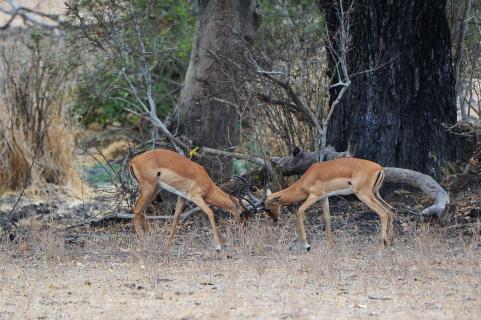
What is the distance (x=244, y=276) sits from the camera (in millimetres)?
8125

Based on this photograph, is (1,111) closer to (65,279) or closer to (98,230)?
(98,230)

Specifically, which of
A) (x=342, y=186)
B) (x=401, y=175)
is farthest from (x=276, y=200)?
(x=401, y=175)

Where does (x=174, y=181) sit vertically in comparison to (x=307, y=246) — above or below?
above

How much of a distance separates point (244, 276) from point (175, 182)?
2.30 meters

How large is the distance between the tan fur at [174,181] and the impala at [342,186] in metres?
0.56

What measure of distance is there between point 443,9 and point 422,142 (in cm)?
146

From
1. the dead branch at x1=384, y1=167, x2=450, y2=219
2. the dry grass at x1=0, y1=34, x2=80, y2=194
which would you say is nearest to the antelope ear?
the dead branch at x1=384, y1=167, x2=450, y2=219

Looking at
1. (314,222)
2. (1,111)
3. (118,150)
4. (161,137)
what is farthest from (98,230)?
(118,150)

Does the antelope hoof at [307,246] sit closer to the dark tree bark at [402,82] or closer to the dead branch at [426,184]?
the dead branch at [426,184]

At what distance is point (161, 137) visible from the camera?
1230 cm

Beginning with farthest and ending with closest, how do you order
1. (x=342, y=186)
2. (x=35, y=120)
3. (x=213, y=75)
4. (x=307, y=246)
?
1. (x=35, y=120)
2. (x=213, y=75)
3. (x=342, y=186)
4. (x=307, y=246)

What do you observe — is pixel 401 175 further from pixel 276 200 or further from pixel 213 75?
pixel 213 75

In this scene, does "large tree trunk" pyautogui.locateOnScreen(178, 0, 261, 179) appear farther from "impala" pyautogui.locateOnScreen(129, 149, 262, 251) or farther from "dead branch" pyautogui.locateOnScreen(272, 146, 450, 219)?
"impala" pyautogui.locateOnScreen(129, 149, 262, 251)

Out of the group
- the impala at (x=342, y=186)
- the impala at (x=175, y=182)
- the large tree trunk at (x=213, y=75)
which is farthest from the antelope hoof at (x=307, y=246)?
the large tree trunk at (x=213, y=75)
